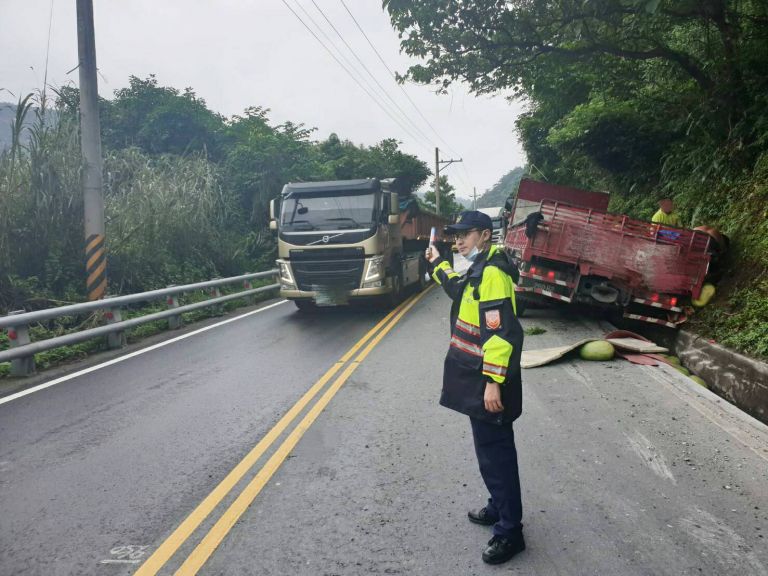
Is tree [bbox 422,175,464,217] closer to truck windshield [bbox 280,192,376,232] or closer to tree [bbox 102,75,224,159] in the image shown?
tree [bbox 102,75,224,159]

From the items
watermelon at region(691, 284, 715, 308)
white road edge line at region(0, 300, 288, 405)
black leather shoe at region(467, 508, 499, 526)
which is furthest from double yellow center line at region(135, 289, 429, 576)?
watermelon at region(691, 284, 715, 308)

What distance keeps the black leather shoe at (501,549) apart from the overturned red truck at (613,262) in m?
6.40

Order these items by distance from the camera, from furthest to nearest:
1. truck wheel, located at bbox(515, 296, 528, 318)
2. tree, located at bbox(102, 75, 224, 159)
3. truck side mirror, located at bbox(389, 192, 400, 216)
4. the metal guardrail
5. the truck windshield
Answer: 1. tree, located at bbox(102, 75, 224, 159)
2. truck side mirror, located at bbox(389, 192, 400, 216)
3. the truck windshield
4. truck wheel, located at bbox(515, 296, 528, 318)
5. the metal guardrail

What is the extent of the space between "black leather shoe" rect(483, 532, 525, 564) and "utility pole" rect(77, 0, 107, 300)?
1002 centimetres

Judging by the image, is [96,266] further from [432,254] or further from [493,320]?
[493,320]

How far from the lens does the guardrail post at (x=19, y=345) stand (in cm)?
767

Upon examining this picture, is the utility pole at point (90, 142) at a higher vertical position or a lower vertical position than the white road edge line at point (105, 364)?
higher

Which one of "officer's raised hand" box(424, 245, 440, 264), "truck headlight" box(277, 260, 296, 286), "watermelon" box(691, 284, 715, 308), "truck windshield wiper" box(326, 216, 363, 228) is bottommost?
"truck headlight" box(277, 260, 296, 286)

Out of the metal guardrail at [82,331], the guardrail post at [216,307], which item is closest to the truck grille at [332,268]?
the metal guardrail at [82,331]

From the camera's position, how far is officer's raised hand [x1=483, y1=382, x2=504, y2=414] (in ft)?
10.6

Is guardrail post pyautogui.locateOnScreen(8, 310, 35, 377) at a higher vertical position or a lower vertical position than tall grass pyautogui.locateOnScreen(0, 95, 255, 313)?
lower

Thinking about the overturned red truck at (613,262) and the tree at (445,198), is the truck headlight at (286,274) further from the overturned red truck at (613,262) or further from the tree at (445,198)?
the tree at (445,198)

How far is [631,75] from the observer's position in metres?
15.7

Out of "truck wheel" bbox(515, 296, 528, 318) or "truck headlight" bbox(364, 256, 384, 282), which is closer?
"truck wheel" bbox(515, 296, 528, 318)
